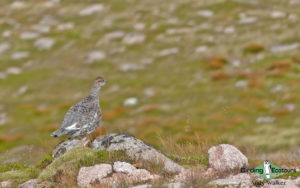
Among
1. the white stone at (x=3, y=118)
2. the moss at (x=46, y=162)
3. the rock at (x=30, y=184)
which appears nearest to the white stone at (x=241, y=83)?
the white stone at (x=3, y=118)

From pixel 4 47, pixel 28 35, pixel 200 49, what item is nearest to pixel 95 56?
pixel 200 49

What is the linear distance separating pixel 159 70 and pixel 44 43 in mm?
14015

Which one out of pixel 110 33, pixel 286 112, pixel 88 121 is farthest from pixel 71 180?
pixel 110 33

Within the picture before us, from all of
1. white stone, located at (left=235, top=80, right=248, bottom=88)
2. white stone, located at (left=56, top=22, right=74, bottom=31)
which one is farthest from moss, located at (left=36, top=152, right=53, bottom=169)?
white stone, located at (left=56, top=22, right=74, bottom=31)

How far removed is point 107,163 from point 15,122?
1913 cm

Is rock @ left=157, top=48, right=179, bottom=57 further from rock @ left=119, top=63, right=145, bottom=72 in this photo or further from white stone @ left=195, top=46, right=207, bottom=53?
rock @ left=119, top=63, right=145, bottom=72

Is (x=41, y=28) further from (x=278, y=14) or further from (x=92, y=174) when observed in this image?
(x=92, y=174)

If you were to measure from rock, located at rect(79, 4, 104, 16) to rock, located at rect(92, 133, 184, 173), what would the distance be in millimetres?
36014

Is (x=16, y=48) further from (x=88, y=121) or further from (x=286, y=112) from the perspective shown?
(x=88, y=121)

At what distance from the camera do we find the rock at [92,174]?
12719mm

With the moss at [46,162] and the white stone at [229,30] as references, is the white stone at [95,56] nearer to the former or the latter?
the white stone at [229,30]

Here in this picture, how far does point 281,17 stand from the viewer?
41625 millimetres

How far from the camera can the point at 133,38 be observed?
4166cm

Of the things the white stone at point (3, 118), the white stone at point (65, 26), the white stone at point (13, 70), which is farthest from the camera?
the white stone at point (65, 26)
